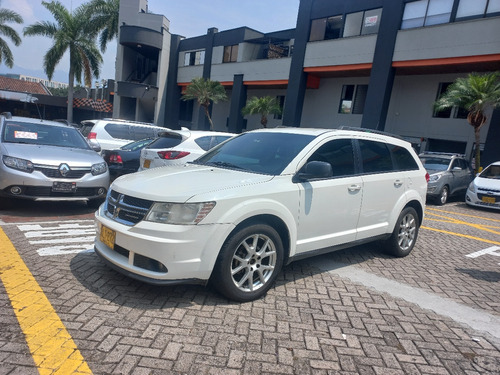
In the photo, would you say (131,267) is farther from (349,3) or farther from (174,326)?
(349,3)

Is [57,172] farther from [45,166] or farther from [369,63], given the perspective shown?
[369,63]

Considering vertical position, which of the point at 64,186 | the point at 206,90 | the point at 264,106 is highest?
the point at 206,90

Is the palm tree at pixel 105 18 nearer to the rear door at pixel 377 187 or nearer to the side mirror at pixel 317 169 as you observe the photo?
the rear door at pixel 377 187

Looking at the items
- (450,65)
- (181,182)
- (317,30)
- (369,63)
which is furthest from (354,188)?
(317,30)

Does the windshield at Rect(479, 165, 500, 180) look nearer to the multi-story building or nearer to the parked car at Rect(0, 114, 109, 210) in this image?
the multi-story building

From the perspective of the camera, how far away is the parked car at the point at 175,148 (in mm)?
7004

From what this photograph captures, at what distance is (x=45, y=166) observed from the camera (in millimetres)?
5590

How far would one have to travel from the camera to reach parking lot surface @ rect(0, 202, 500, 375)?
2496 millimetres

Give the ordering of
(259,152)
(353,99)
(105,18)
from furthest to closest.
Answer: (105,18), (353,99), (259,152)

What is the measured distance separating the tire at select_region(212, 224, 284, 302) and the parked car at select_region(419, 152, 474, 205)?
31.1ft

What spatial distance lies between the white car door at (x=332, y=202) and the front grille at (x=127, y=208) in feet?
5.19

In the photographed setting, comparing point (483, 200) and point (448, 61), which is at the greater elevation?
point (448, 61)

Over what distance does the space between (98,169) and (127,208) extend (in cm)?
333

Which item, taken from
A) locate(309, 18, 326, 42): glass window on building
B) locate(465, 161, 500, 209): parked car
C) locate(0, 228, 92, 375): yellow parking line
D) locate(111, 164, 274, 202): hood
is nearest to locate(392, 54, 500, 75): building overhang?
locate(309, 18, 326, 42): glass window on building
